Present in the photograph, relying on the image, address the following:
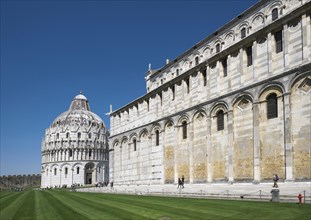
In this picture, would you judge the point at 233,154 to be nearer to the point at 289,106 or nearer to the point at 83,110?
the point at 289,106

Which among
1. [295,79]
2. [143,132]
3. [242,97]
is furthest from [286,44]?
[143,132]

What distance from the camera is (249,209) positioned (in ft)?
53.5

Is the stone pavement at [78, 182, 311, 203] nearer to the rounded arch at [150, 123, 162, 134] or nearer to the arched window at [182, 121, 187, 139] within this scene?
the arched window at [182, 121, 187, 139]

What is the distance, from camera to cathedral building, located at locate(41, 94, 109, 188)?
12306cm

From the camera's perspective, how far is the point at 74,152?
125m

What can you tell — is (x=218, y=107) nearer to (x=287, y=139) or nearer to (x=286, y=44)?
(x=287, y=139)

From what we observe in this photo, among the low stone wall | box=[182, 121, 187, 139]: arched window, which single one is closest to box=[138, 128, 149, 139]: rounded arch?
box=[182, 121, 187, 139]: arched window

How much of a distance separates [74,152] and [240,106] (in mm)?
103667

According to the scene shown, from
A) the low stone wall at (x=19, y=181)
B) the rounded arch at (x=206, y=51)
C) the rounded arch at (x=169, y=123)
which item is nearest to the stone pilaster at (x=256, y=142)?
the rounded arch at (x=206, y=51)

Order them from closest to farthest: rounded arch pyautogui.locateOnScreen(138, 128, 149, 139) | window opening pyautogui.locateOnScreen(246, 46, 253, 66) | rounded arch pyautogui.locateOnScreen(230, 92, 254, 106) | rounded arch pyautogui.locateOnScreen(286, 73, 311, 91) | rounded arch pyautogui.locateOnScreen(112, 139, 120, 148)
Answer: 1. rounded arch pyautogui.locateOnScreen(286, 73, 311, 91)
2. rounded arch pyautogui.locateOnScreen(230, 92, 254, 106)
3. window opening pyautogui.locateOnScreen(246, 46, 253, 66)
4. rounded arch pyautogui.locateOnScreen(138, 128, 149, 139)
5. rounded arch pyautogui.locateOnScreen(112, 139, 120, 148)

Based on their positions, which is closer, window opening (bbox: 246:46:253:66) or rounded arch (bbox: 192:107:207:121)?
window opening (bbox: 246:46:253:66)

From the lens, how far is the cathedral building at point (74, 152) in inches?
4845

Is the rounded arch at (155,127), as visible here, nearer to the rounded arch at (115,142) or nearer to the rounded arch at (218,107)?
the rounded arch at (218,107)

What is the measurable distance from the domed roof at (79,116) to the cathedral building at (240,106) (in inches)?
3613
